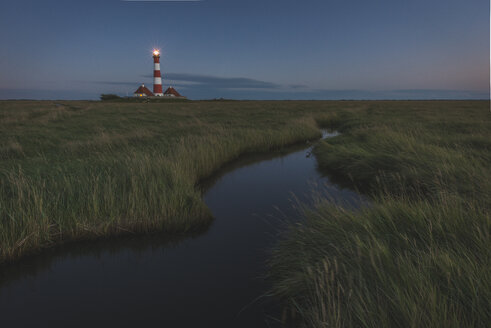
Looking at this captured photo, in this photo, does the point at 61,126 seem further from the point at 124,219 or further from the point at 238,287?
the point at 238,287

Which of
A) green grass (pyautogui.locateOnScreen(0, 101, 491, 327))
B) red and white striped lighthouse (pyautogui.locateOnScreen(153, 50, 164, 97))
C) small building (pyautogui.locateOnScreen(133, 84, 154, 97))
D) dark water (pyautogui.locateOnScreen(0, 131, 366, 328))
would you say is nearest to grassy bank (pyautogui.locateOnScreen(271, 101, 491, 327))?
green grass (pyautogui.locateOnScreen(0, 101, 491, 327))

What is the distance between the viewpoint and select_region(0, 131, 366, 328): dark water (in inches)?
126

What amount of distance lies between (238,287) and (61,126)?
17.0m

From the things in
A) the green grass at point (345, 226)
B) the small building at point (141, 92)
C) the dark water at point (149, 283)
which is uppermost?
the small building at point (141, 92)

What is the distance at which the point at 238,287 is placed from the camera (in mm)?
3699

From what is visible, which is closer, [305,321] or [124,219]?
[305,321]

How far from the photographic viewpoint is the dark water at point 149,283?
320cm

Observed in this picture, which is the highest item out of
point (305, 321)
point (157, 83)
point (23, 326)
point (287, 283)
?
point (157, 83)

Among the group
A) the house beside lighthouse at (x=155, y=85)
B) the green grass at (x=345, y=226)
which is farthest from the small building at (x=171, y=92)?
the green grass at (x=345, y=226)

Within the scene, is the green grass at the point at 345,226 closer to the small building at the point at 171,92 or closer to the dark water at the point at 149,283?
the dark water at the point at 149,283

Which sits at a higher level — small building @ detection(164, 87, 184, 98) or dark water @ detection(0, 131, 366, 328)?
small building @ detection(164, 87, 184, 98)

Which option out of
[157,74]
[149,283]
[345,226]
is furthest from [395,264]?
[157,74]

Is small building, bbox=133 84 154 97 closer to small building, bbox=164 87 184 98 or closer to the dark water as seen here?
small building, bbox=164 87 184 98

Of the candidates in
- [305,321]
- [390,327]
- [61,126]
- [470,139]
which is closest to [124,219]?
[305,321]
